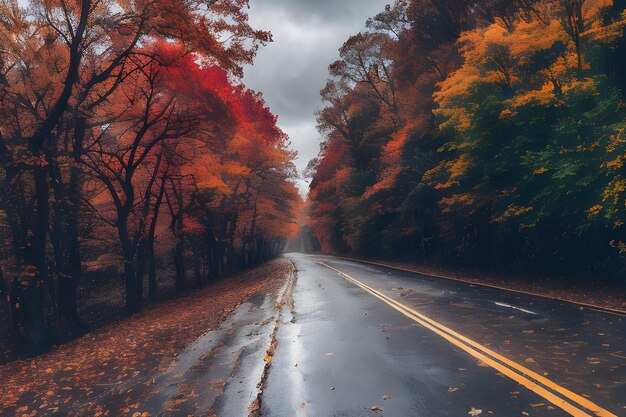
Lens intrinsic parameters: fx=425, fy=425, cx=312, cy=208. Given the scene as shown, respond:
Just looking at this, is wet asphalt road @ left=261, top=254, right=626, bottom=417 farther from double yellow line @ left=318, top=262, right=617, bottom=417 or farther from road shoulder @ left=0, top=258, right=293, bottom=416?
road shoulder @ left=0, top=258, right=293, bottom=416

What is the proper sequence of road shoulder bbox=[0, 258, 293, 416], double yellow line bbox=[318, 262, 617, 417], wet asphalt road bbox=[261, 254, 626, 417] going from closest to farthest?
double yellow line bbox=[318, 262, 617, 417] → wet asphalt road bbox=[261, 254, 626, 417] → road shoulder bbox=[0, 258, 293, 416]

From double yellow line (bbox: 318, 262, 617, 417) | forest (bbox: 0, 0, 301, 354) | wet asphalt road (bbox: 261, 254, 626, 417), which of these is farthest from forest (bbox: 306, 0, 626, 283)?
forest (bbox: 0, 0, 301, 354)

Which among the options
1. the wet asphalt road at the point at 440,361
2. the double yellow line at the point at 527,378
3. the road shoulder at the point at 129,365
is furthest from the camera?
the road shoulder at the point at 129,365

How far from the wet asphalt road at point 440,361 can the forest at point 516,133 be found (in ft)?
16.1

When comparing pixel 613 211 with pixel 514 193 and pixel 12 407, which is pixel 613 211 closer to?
pixel 514 193

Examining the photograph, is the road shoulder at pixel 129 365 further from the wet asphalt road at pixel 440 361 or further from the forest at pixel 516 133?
the forest at pixel 516 133

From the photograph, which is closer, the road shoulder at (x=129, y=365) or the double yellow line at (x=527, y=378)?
the double yellow line at (x=527, y=378)

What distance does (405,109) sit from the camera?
3061 centimetres

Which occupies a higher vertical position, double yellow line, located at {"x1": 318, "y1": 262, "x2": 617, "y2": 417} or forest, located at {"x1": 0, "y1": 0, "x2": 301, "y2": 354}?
forest, located at {"x1": 0, "y1": 0, "x2": 301, "y2": 354}

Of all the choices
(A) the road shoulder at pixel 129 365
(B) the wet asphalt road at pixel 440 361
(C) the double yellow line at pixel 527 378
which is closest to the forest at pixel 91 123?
(A) the road shoulder at pixel 129 365

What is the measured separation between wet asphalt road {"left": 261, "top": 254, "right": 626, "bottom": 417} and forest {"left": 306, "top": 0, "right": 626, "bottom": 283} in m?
4.89

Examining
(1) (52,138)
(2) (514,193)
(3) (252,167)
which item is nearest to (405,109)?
(3) (252,167)

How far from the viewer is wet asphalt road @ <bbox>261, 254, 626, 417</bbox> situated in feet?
15.9

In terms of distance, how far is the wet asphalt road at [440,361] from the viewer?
485 centimetres
